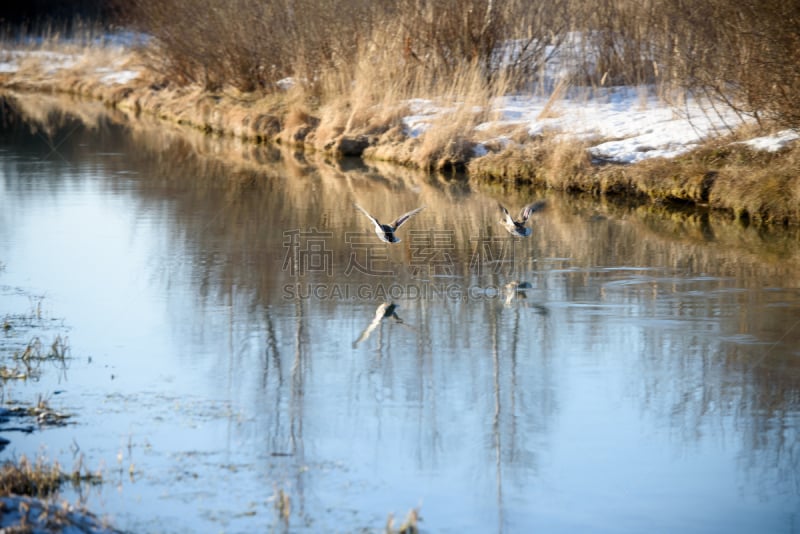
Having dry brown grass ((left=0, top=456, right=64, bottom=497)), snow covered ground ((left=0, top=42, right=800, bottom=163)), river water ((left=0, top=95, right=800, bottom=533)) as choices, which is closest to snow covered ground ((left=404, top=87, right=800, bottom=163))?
snow covered ground ((left=0, top=42, right=800, bottom=163))

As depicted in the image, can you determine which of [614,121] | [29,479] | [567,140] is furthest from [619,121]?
[29,479]

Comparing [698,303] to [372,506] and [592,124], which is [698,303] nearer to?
[372,506]

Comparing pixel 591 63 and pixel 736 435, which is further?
pixel 591 63

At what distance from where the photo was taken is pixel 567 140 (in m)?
15.6

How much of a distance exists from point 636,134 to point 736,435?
31.3 feet

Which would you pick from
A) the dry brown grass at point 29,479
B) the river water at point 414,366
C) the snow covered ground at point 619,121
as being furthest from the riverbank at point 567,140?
the dry brown grass at point 29,479

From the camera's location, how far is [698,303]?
9.41m

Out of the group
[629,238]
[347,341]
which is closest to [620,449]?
[347,341]

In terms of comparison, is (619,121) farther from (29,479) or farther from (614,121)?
(29,479)

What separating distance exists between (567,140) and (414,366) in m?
8.52

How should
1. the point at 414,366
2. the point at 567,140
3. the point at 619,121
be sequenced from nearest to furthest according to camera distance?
1. the point at 414,366
2. the point at 567,140
3. the point at 619,121

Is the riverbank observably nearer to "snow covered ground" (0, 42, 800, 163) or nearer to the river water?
"snow covered ground" (0, 42, 800, 163)

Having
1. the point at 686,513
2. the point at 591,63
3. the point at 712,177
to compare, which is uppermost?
the point at 591,63

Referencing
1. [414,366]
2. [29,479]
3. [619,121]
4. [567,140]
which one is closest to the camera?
[29,479]
